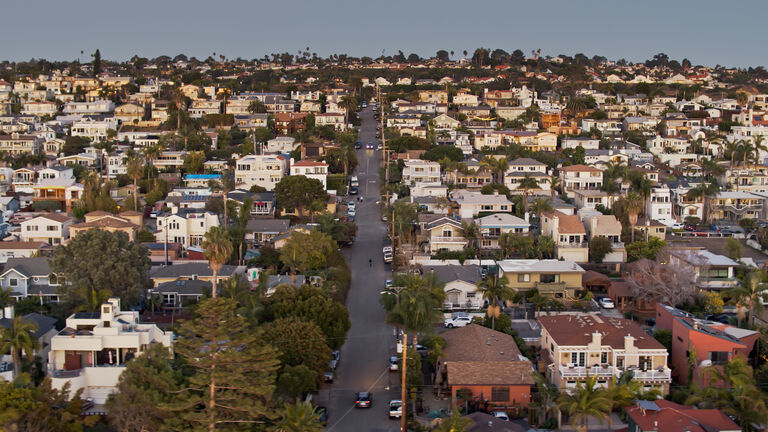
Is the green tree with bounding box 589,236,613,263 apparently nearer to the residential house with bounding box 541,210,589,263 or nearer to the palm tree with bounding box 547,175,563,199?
the residential house with bounding box 541,210,589,263

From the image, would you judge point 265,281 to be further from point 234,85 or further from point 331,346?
point 234,85

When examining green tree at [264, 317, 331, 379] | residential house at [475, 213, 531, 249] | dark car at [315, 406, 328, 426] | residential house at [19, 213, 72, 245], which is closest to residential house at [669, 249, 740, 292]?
residential house at [475, 213, 531, 249]

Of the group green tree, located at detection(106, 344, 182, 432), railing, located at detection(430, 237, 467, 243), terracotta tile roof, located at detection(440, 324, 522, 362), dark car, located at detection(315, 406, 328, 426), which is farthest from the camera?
railing, located at detection(430, 237, 467, 243)

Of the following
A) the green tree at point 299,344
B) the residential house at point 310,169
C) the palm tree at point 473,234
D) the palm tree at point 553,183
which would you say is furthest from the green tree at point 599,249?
the residential house at point 310,169

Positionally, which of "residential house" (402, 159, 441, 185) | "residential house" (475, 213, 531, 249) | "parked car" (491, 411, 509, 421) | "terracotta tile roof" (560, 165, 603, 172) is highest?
"terracotta tile roof" (560, 165, 603, 172)

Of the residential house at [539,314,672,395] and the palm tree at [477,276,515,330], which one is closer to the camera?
the residential house at [539,314,672,395]
